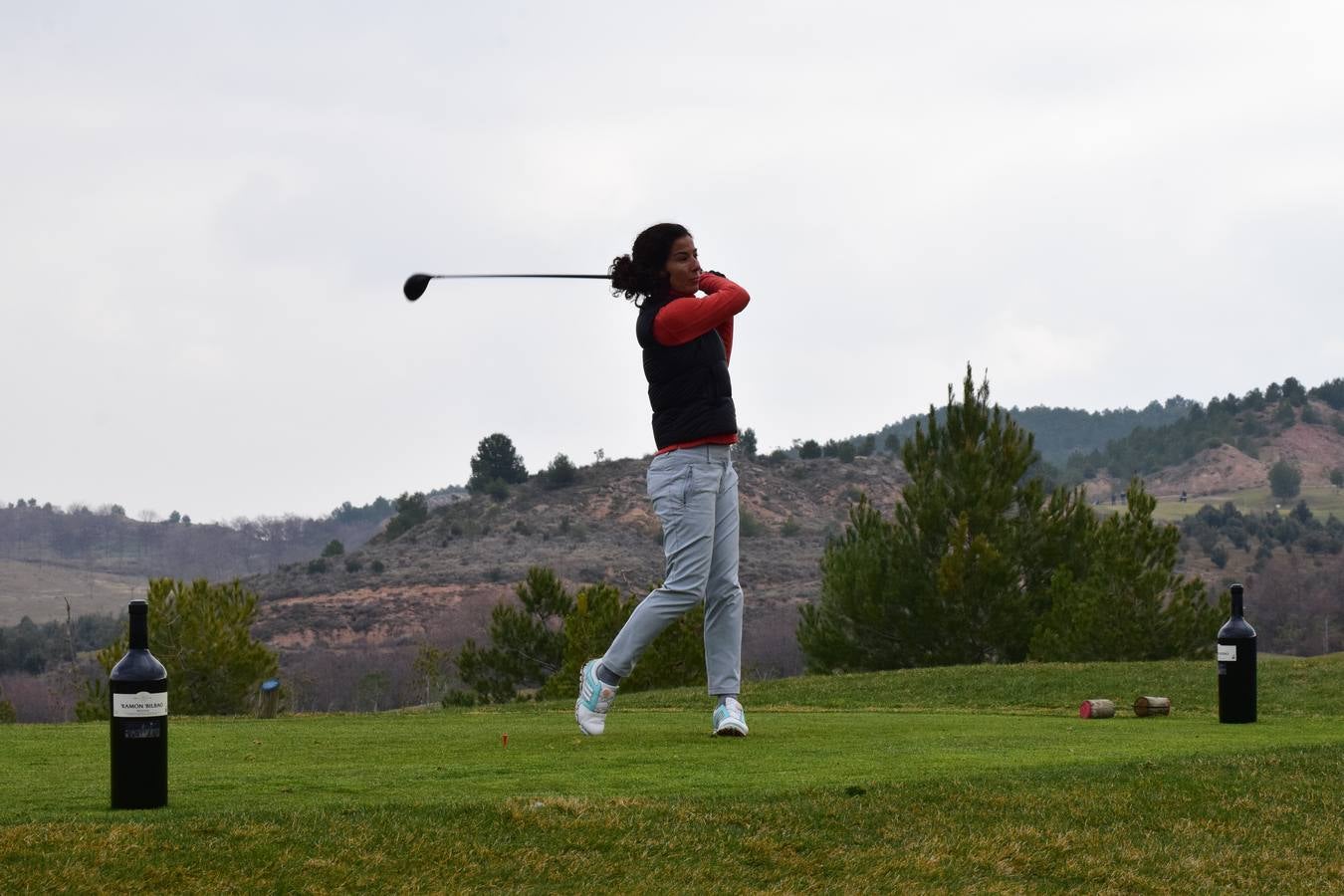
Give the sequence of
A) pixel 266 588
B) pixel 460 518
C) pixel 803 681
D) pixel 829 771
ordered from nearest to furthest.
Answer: pixel 829 771 < pixel 803 681 < pixel 266 588 < pixel 460 518

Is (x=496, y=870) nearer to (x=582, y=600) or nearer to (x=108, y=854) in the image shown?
(x=108, y=854)

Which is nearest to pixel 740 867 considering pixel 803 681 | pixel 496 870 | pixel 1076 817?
pixel 496 870

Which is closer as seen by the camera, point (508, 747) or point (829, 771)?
point (829, 771)

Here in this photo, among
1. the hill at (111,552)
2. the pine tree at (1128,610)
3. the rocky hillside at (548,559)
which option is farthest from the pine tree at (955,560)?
the hill at (111,552)

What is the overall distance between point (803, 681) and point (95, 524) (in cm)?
18332

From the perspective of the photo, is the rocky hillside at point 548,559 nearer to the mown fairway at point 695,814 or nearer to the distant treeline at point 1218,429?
the distant treeline at point 1218,429

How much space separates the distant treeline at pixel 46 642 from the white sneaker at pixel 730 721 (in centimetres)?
8438

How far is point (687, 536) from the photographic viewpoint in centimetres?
766

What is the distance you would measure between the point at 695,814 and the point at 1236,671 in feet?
17.3

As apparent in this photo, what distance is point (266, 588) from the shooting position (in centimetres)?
11269

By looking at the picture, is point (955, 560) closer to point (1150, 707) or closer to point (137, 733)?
point (1150, 707)

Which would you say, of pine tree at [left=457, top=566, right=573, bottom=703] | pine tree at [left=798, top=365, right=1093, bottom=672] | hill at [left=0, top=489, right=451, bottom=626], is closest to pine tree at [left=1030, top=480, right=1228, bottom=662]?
pine tree at [left=798, top=365, right=1093, bottom=672]

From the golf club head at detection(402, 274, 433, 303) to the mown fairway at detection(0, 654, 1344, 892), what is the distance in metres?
2.43

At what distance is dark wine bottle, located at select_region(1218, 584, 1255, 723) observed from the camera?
9.15 m
